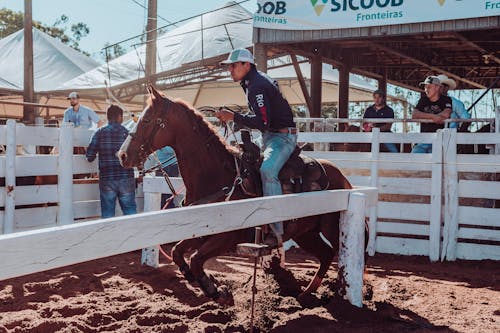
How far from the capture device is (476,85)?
2436 cm

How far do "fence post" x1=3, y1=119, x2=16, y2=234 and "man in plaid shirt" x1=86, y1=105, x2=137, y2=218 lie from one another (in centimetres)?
119

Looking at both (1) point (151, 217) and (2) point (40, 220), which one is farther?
(2) point (40, 220)

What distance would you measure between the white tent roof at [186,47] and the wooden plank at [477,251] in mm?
11213

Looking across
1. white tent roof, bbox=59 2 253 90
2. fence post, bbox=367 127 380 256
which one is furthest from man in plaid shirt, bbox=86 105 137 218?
white tent roof, bbox=59 2 253 90

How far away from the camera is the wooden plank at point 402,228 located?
929 centimetres

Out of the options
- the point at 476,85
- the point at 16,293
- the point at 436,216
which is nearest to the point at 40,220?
the point at 16,293

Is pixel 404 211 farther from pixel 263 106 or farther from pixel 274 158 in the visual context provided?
pixel 263 106

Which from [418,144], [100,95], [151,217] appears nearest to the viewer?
Answer: [151,217]

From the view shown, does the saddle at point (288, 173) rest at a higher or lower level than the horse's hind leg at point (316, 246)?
higher

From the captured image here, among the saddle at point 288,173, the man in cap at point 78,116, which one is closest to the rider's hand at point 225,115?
the saddle at point 288,173

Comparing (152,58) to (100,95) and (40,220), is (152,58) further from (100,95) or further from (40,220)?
(40,220)

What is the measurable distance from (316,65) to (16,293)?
36.2 ft

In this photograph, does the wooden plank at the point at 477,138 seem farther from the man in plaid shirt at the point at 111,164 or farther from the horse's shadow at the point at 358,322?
the man in plaid shirt at the point at 111,164

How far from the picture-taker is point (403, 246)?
30.9 feet
